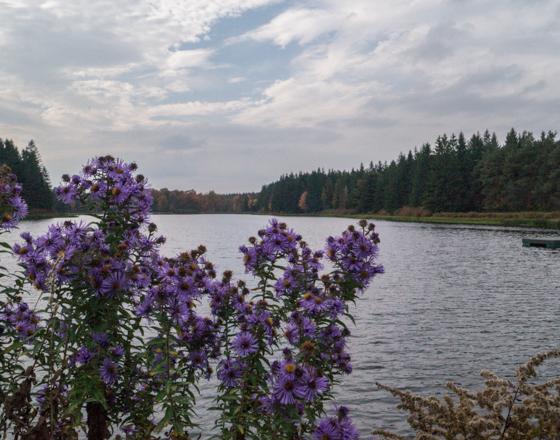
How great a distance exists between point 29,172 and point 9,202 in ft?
331

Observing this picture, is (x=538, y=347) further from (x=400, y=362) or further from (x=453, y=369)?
(x=400, y=362)

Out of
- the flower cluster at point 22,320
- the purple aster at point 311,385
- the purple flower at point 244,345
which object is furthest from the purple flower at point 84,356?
the purple aster at point 311,385

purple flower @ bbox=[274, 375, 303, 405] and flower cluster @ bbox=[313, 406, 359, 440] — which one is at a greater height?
purple flower @ bbox=[274, 375, 303, 405]

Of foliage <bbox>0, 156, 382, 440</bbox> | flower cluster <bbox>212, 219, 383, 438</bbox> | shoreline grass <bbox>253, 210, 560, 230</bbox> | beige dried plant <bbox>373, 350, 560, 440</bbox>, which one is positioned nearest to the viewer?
beige dried plant <bbox>373, 350, 560, 440</bbox>

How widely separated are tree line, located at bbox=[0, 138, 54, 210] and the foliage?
9400cm

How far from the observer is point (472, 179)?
10144cm

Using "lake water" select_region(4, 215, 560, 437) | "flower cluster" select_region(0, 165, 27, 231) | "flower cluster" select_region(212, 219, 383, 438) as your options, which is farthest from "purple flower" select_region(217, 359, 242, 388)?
"lake water" select_region(4, 215, 560, 437)

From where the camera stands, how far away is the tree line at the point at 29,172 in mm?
91812

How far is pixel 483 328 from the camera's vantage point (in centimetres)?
1614

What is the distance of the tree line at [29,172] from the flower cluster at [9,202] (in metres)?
93.9

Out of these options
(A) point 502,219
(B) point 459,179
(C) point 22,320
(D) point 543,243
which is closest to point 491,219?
(A) point 502,219

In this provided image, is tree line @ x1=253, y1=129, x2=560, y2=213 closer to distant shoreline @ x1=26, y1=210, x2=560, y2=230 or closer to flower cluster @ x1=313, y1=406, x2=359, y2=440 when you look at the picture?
distant shoreline @ x1=26, y1=210, x2=560, y2=230

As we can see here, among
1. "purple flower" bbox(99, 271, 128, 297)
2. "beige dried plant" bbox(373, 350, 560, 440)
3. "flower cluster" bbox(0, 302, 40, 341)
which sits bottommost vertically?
"beige dried plant" bbox(373, 350, 560, 440)

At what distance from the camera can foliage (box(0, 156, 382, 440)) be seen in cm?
451
